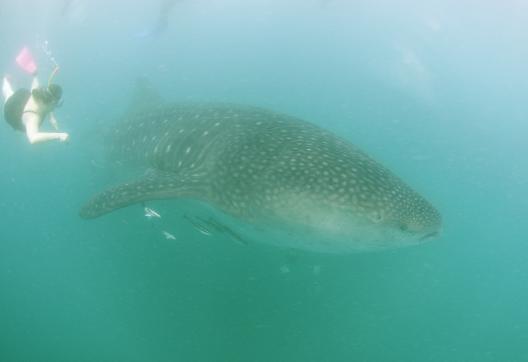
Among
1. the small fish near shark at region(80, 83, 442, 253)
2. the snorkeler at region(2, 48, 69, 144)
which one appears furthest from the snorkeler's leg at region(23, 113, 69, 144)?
the small fish near shark at region(80, 83, 442, 253)

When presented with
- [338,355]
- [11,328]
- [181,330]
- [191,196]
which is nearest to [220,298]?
[181,330]

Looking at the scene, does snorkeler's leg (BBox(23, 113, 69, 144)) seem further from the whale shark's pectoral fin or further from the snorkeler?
the whale shark's pectoral fin

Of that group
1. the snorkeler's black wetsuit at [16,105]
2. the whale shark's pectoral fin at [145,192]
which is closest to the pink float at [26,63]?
the snorkeler's black wetsuit at [16,105]

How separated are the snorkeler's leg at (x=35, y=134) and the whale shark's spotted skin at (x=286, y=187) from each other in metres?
2.13

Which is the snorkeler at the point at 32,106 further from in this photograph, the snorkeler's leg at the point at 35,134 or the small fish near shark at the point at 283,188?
the small fish near shark at the point at 283,188

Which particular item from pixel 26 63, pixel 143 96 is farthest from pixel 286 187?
pixel 26 63

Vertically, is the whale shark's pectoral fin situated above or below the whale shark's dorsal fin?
below

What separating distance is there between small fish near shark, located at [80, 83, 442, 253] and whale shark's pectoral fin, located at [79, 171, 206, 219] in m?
0.01

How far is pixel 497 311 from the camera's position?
43.9ft

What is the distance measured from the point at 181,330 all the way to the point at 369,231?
25.6ft

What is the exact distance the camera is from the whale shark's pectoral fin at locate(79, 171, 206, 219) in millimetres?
4301

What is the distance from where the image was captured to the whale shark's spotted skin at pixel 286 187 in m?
3.54

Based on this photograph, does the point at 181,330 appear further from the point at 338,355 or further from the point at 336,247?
the point at 336,247

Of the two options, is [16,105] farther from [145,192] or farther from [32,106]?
[145,192]
